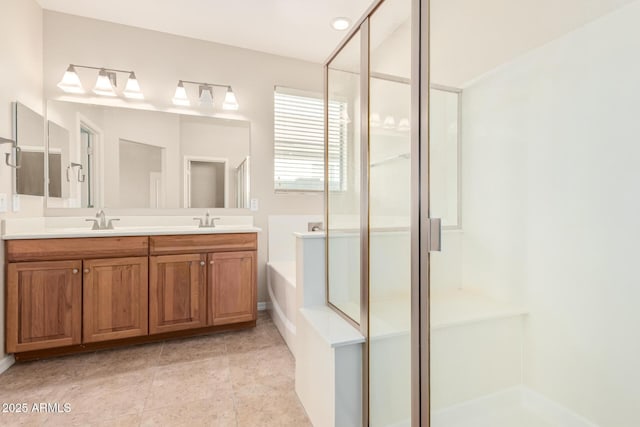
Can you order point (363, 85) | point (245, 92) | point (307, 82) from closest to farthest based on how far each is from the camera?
point (363, 85)
point (245, 92)
point (307, 82)

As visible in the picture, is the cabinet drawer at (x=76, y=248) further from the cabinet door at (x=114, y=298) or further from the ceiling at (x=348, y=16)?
the ceiling at (x=348, y=16)

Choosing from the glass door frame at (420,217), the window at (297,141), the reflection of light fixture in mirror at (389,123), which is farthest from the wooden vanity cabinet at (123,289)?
the glass door frame at (420,217)


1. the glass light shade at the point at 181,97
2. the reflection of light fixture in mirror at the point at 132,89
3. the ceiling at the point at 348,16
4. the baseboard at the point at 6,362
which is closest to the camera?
the ceiling at the point at 348,16

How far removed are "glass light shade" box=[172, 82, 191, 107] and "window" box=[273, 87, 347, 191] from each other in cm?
86

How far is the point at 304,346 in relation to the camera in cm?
156

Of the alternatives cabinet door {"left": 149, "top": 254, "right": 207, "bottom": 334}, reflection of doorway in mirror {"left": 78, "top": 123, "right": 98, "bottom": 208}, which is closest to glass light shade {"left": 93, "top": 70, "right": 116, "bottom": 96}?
reflection of doorway in mirror {"left": 78, "top": 123, "right": 98, "bottom": 208}

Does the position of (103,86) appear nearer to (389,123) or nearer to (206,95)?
(206,95)

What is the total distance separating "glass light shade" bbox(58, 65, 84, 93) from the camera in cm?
246
